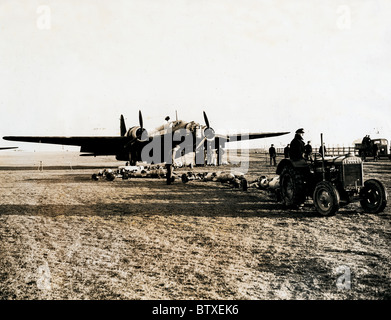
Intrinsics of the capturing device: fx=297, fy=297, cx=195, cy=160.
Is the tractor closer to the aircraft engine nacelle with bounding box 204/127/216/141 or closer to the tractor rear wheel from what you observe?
the tractor rear wheel

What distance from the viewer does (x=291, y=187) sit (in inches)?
310

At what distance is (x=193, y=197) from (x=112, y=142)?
1593cm

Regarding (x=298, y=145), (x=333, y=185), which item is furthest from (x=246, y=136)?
(x=333, y=185)

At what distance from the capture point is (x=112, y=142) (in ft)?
80.6

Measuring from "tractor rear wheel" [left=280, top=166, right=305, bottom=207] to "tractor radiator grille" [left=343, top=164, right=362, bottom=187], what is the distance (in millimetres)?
1010

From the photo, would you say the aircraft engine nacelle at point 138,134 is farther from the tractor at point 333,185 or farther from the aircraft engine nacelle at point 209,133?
the tractor at point 333,185

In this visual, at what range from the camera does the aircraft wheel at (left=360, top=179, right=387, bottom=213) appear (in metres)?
7.05

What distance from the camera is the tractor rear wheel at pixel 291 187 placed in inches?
297

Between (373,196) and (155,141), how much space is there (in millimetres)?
15635

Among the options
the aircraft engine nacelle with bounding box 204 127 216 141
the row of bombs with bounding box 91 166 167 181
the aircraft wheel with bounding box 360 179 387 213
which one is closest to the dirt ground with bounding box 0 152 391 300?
the aircraft wheel with bounding box 360 179 387 213

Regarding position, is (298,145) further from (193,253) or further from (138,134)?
(138,134)

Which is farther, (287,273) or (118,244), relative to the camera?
(118,244)
